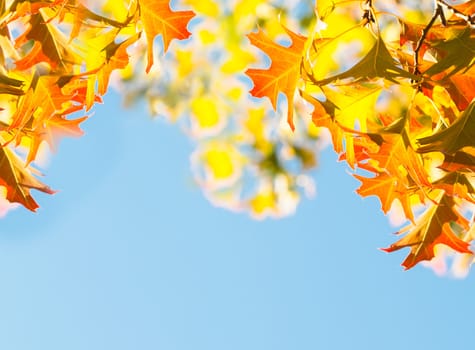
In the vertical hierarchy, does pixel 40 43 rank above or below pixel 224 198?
above

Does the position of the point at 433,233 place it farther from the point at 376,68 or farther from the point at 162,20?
the point at 162,20

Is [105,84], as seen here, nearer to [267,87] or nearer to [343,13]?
[267,87]

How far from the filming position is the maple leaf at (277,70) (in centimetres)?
70

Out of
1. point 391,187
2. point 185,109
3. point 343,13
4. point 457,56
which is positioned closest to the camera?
point 457,56

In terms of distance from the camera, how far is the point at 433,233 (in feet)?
2.66

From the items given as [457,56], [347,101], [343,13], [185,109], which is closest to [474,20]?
[457,56]

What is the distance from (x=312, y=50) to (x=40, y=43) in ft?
0.95

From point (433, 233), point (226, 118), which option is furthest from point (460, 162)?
point (226, 118)

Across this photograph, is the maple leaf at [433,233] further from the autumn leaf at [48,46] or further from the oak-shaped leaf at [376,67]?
the autumn leaf at [48,46]

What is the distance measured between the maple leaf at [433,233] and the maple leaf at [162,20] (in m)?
0.34

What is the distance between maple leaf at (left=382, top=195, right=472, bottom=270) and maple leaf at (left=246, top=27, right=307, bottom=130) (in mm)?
227

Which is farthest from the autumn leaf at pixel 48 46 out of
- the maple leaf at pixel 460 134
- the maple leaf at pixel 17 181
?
the maple leaf at pixel 460 134

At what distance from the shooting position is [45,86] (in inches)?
27.8

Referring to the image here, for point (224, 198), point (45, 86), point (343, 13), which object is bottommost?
point (224, 198)
